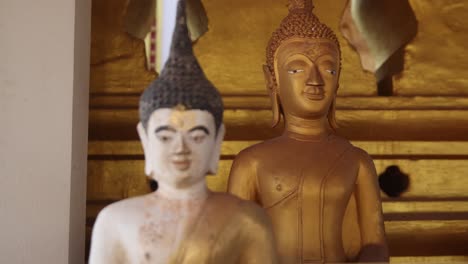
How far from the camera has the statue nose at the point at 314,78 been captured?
101 inches

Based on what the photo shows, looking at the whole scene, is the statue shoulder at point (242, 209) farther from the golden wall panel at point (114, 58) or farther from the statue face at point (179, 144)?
the golden wall panel at point (114, 58)

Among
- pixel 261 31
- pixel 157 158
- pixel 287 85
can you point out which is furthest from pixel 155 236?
pixel 261 31

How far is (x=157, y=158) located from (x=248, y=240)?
0.98ft

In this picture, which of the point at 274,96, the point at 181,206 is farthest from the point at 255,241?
the point at 274,96

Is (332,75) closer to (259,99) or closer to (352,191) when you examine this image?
(352,191)

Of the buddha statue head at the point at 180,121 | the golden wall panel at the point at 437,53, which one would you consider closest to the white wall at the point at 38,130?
the buddha statue head at the point at 180,121

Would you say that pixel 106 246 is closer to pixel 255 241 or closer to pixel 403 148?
pixel 255 241

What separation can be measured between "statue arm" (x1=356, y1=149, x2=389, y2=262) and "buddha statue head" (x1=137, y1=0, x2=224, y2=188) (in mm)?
1002

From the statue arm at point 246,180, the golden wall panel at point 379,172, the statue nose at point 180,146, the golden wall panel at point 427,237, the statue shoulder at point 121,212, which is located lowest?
the golden wall panel at point 427,237

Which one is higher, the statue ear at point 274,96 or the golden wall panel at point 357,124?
the statue ear at point 274,96

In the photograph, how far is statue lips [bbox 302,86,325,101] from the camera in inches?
102

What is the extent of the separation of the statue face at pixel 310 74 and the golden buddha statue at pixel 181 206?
858 mm

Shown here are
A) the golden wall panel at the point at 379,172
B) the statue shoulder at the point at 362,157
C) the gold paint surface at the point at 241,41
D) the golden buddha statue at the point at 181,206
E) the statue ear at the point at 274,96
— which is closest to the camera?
the golden buddha statue at the point at 181,206

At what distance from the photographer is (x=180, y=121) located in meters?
1.73
